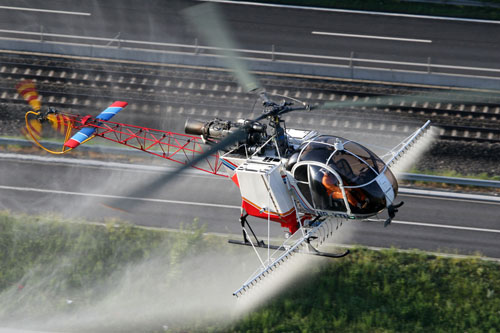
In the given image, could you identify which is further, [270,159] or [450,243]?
[450,243]

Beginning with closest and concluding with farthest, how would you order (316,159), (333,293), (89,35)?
1. (316,159)
2. (333,293)
3. (89,35)

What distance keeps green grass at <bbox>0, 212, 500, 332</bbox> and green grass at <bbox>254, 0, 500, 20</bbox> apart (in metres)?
17.7

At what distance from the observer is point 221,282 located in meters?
22.2

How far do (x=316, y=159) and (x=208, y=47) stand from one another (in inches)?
645

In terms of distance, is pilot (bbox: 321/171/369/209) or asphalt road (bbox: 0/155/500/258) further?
asphalt road (bbox: 0/155/500/258)

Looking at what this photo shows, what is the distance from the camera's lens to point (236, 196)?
2711 centimetres

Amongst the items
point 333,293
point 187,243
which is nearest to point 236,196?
point 187,243

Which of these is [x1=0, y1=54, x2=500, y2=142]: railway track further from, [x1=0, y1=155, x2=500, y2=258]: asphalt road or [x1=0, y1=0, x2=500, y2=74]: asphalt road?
[x1=0, y1=155, x2=500, y2=258]: asphalt road

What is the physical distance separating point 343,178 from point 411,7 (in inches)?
859

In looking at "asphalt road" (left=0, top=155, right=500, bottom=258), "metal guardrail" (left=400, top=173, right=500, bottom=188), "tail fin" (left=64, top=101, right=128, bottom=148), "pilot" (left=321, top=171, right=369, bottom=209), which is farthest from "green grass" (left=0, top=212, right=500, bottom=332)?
"metal guardrail" (left=400, top=173, right=500, bottom=188)

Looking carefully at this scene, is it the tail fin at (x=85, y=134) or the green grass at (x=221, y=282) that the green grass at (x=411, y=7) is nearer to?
the tail fin at (x=85, y=134)

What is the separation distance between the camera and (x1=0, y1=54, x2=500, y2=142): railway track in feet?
97.5

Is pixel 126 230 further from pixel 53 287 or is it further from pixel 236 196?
pixel 236 196

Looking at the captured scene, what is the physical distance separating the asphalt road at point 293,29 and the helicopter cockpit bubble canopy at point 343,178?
15.8 m
